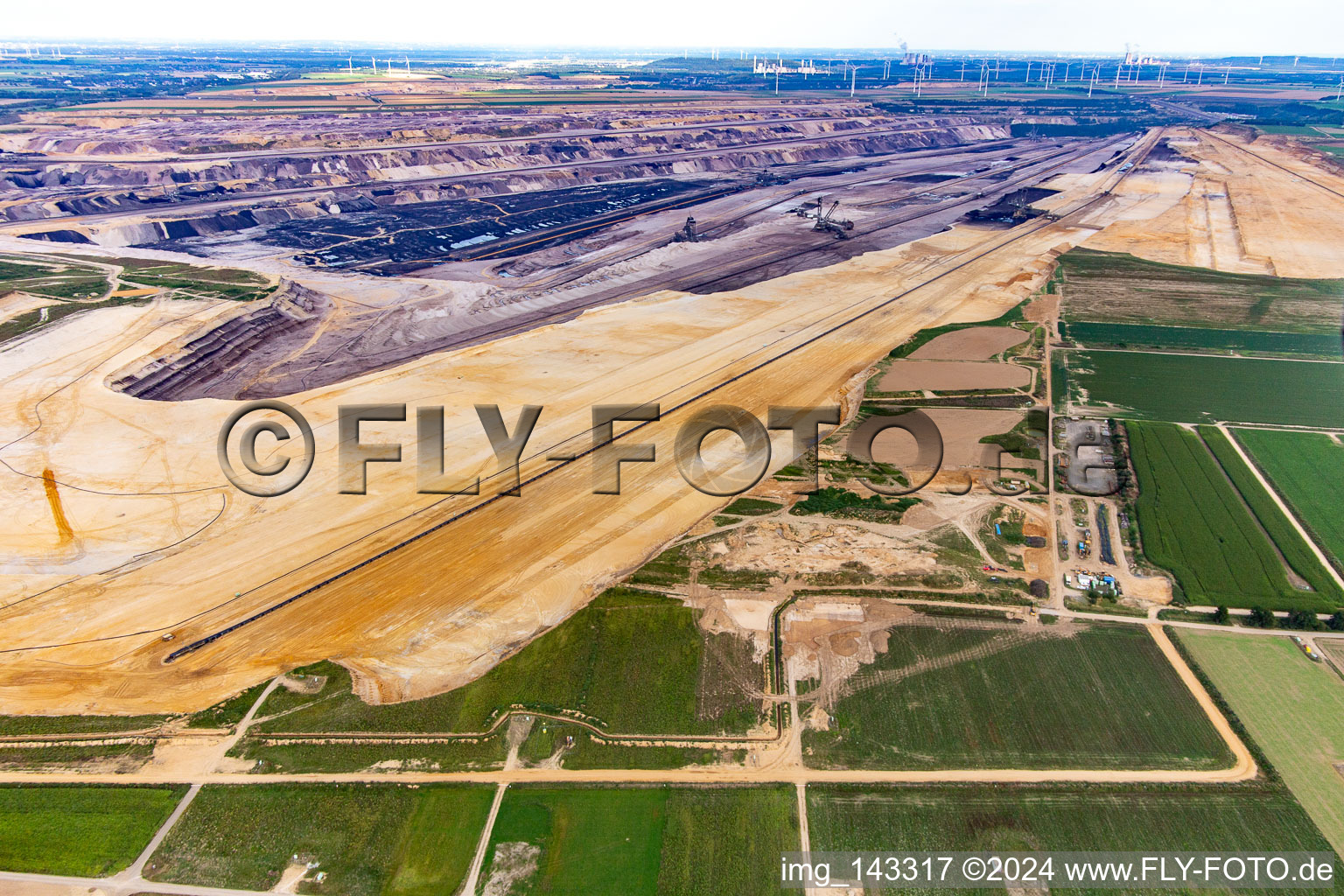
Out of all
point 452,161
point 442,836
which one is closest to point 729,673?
point 442,836

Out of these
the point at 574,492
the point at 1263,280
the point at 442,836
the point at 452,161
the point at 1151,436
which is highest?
the point at 452,161

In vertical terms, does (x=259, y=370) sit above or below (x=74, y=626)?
above

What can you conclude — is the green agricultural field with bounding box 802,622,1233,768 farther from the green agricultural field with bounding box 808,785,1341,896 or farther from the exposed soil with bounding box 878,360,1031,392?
the exposed soil with bounding box 878,360,1031,392

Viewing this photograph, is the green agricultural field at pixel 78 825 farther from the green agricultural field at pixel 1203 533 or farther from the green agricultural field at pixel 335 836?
the green agricultural field at pixel 1203 533

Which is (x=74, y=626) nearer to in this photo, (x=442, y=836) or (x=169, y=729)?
(x=169, y=729)

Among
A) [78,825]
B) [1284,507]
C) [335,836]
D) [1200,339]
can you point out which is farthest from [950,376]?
[78,825]

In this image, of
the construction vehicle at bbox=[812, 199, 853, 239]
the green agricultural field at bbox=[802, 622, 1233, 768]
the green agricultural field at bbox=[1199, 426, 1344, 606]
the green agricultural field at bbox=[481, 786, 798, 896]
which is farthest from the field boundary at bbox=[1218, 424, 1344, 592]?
the construction vehicle at bbox=[812, 199, 853, 239]
